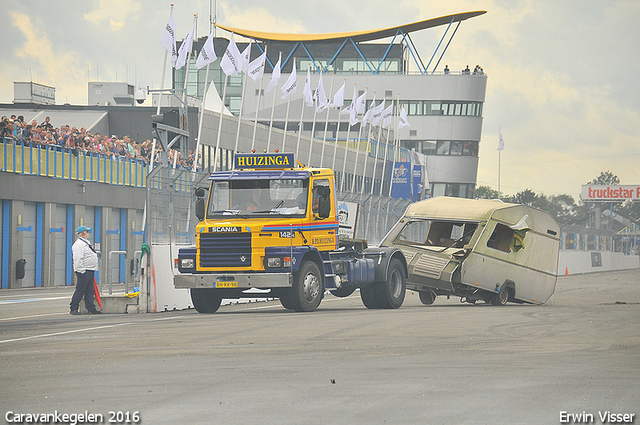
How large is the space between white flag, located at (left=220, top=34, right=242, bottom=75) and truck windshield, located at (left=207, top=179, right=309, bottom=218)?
702 inches

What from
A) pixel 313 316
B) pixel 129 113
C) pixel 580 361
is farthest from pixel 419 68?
pixel 580 361

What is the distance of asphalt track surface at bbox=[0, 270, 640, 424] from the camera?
7.67m

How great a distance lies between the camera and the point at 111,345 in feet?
40.7

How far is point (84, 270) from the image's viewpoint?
18.7 m

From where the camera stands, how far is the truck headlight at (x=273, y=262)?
17391 millimetres

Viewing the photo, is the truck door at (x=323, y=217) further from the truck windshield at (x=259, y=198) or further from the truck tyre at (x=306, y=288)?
the truck tyre at (x=306, y=288)

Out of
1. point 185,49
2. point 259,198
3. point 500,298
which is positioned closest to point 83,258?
point 259,198

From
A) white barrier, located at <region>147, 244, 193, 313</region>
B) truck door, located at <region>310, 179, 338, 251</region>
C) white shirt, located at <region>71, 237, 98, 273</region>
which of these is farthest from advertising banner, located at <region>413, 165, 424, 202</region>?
white shirt, located at <region>71, 237, 98, 273</region>

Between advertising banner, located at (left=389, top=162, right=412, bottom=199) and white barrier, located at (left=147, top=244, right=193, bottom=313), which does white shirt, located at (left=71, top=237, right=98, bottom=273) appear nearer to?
white barrier, located at (left=147, top=244, right=193, bottom=313)

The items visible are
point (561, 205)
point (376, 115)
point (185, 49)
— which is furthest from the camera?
point (561, 205)

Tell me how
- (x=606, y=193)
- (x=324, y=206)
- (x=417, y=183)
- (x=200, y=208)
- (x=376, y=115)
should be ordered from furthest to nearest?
(x=606, y=193) → (x=417, y=183) → (x=376, y=115) → (x=200, y=208) → (x=324, y=206)

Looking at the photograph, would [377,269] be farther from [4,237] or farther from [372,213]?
[4,237]

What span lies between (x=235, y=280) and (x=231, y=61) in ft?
64.4

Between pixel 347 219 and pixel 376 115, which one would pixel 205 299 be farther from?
pixel 376 115
